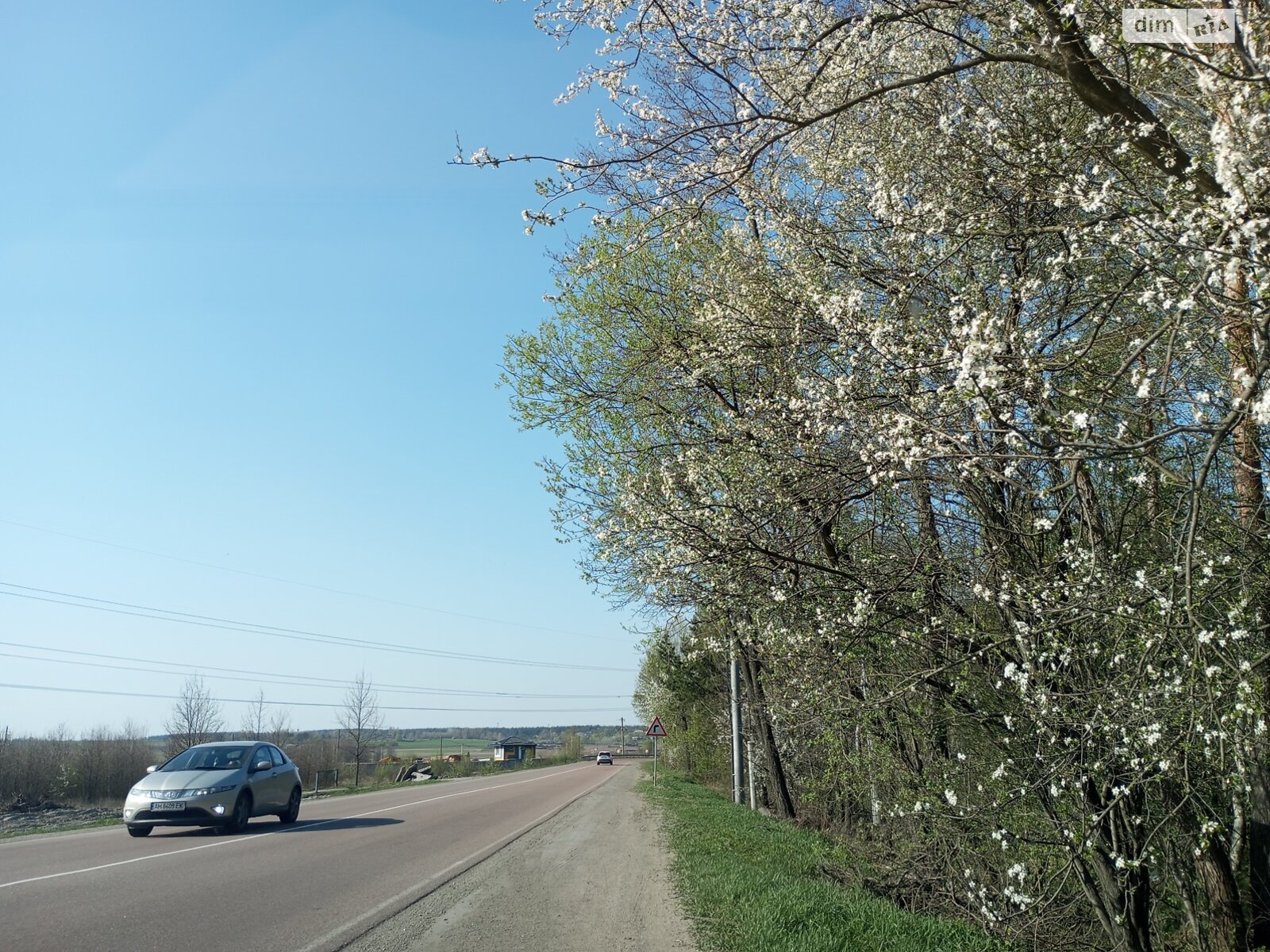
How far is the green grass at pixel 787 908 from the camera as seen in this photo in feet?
22.4

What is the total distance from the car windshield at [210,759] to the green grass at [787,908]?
7579mm

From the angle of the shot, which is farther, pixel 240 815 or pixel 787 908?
pixel 240 815

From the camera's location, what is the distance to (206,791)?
46.5 ft

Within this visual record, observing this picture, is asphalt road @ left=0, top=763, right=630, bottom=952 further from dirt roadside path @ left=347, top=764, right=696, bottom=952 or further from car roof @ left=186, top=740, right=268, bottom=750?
car roof @ left=186, top=740, right=268, bottom=750

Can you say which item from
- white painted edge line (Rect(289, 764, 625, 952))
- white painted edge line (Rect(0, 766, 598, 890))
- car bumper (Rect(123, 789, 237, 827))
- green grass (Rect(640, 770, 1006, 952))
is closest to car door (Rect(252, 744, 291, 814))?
white painted edge line (Rect(0, 766, 598, 890))

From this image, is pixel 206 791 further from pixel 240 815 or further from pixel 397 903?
pixel 397 903

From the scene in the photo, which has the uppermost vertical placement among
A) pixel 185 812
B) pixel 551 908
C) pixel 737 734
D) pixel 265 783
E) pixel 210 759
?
pixel 210 759

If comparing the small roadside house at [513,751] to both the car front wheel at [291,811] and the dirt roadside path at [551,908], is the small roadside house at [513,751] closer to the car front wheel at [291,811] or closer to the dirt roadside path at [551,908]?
the car front wheel at [291,811]

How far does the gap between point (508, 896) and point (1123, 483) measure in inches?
266

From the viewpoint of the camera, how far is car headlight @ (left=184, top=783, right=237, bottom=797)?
553 inches

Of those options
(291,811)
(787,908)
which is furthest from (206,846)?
(787,908)

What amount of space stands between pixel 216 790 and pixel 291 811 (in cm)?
245

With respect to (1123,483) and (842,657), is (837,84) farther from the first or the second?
(842,657)

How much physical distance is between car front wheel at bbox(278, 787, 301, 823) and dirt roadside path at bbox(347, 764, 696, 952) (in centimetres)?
508
